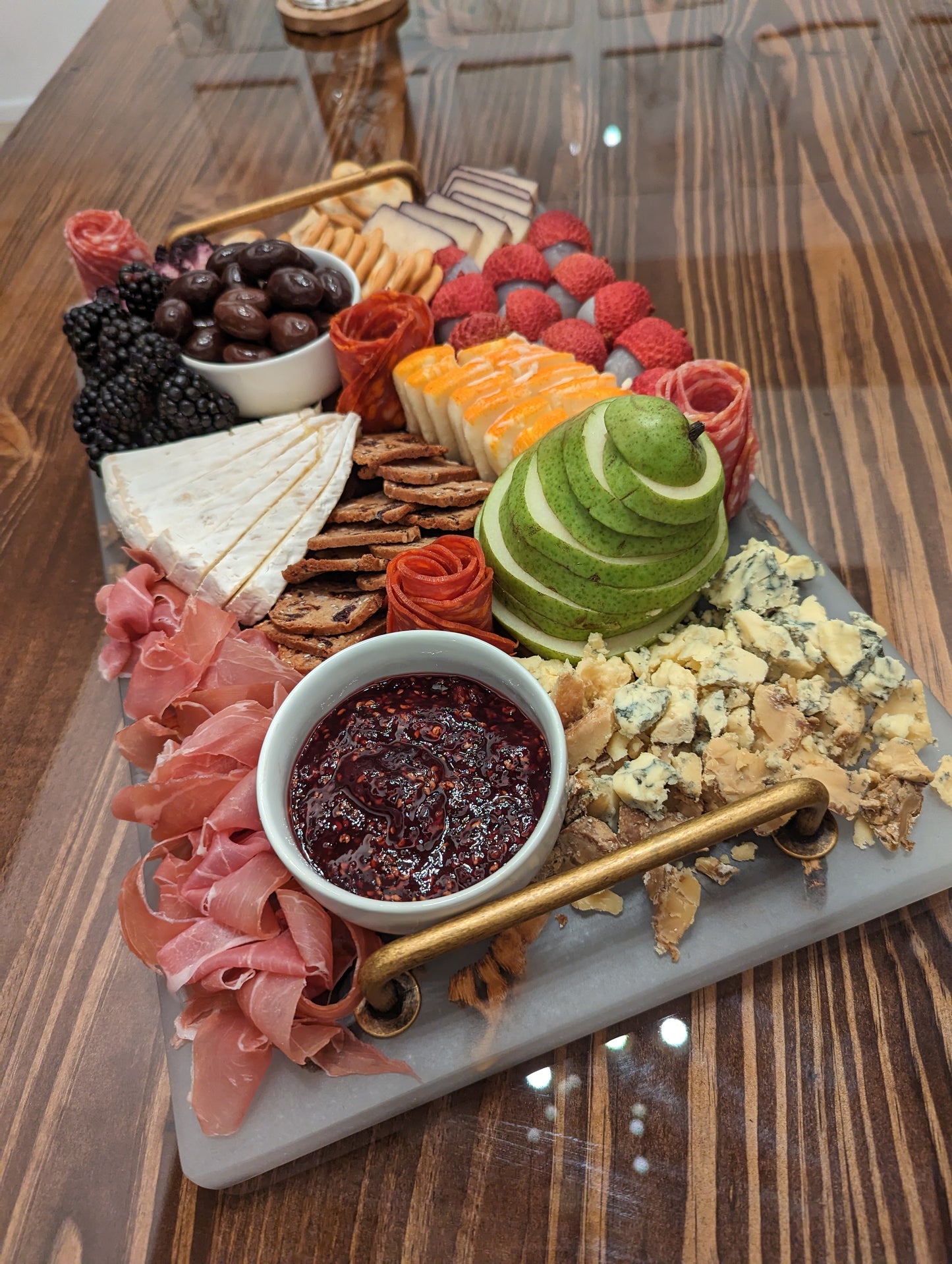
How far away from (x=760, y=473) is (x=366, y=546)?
89cm

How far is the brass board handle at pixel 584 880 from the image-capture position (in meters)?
0.98

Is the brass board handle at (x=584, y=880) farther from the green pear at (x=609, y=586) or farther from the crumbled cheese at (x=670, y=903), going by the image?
the green pear at (x=609, y=586)

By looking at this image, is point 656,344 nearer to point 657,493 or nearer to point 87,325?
point 657,493

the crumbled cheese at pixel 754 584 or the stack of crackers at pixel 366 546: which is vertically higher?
the stack of crackers at pixel 366 546

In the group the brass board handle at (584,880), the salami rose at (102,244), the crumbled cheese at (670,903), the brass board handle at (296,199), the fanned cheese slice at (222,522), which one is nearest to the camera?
the brass board handle at (584,880)

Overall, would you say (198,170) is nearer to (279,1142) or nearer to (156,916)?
(156,916)

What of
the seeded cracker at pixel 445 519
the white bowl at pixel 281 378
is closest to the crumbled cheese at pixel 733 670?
the seeded cracker at pixel 445 519

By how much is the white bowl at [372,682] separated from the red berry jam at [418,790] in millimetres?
20

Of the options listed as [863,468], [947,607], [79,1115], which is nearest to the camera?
[79,1115]

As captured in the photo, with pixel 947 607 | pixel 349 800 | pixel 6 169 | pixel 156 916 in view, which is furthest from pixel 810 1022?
pixel 6 169

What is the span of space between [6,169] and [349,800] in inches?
124

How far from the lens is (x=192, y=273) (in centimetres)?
192

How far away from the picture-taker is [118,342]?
1837 mm

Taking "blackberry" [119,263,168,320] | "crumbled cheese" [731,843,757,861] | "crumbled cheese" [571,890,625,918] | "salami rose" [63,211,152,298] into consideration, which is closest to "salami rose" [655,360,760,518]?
"crumbled cheese" [731,843,757,861]
